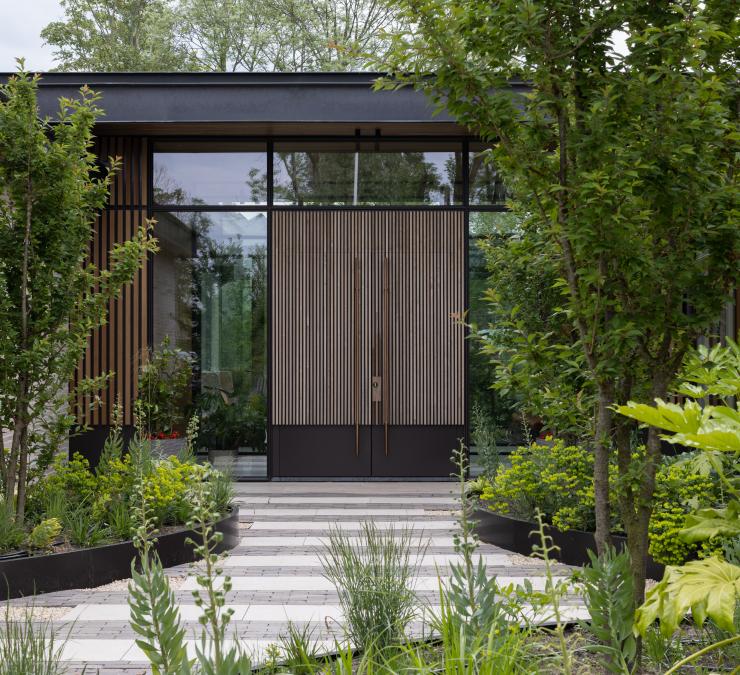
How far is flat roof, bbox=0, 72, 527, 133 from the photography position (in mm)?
8562

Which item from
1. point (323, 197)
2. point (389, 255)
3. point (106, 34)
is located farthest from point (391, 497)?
point (106, 34)

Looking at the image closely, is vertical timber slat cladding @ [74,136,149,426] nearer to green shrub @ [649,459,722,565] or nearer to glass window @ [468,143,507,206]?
glass window @ [468,143,507,206]

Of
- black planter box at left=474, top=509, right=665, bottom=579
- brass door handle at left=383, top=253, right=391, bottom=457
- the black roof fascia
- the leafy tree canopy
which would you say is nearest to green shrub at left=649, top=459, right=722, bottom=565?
black planter box at left=474, top=509, right=665, bottom=579

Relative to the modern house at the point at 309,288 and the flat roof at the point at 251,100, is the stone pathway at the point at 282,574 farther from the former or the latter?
the flat roof at the point at 251,100

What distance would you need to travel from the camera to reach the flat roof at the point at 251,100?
8.56m

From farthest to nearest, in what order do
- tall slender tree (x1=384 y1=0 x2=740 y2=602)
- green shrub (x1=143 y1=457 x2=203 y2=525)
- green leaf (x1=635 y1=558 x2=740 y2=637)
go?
1. green shrub (x1=143 y1=457 x2=203 y2=525)
2. tall slender tree (x1=384 y1=0 x2=740 y2=602)
3. green leaf (x1=635 y1=558 x2=740 y2=637)

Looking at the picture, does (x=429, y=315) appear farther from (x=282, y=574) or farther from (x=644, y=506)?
(x=644, y=506)

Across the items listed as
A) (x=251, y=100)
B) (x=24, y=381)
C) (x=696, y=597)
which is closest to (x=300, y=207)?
(x=251, y=100)

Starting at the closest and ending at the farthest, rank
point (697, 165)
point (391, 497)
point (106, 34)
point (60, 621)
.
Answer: point (697, 165) → point (60, 621) → point (391, 497) → point (106, 34)

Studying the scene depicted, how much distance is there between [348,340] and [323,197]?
5.61ft

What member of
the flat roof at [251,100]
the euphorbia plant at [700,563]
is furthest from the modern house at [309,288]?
the euphorbia plant at [700,563]

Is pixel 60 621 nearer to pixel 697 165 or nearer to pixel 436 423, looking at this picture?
pixel 697 165

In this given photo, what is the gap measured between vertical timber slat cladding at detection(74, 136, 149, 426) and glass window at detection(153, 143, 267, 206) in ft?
0.75

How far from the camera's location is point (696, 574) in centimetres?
194
